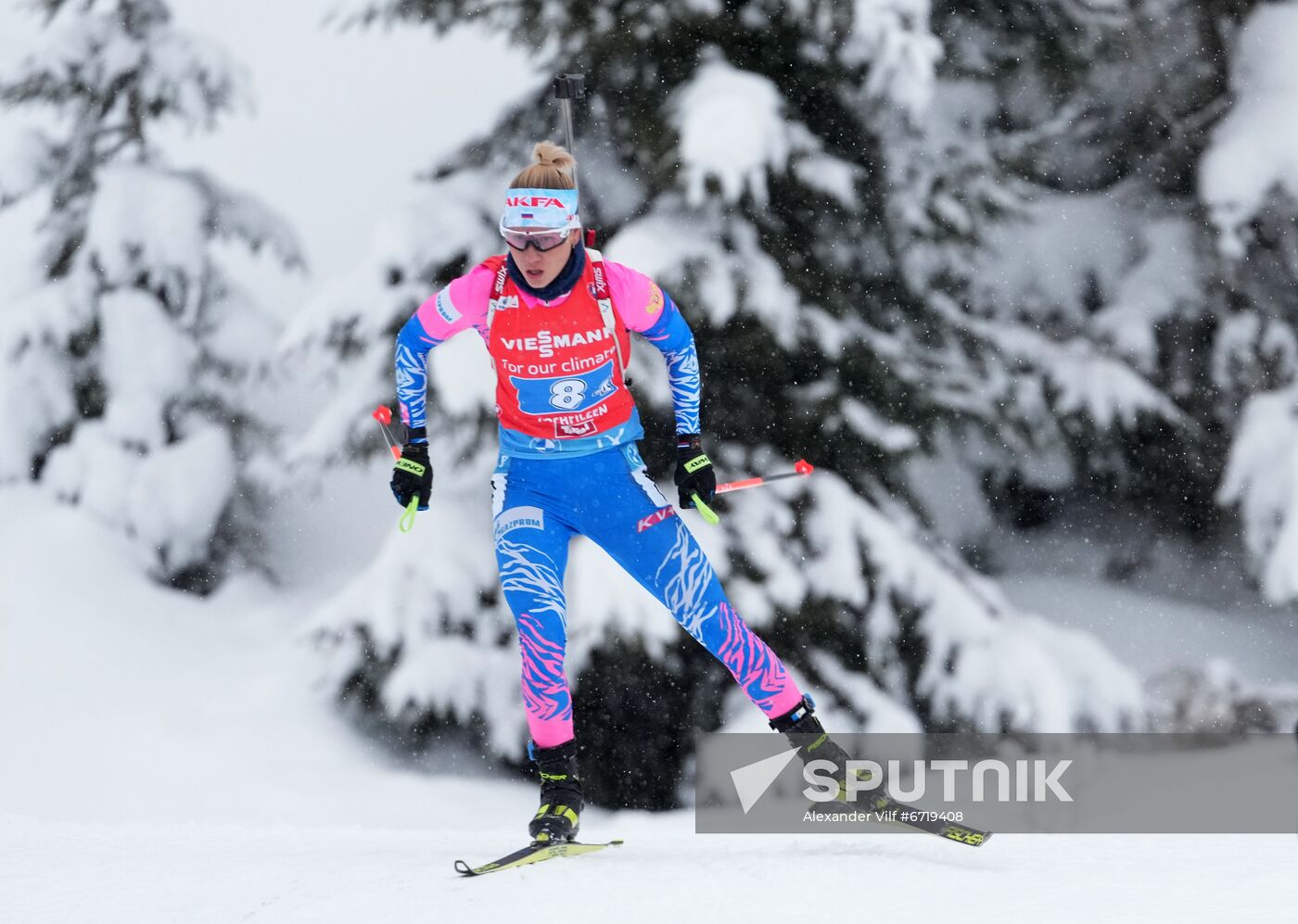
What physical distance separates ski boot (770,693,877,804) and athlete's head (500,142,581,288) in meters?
1.68

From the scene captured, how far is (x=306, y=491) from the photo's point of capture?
10.7 metres

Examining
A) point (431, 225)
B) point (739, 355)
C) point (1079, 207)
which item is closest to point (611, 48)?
point (431, 225)

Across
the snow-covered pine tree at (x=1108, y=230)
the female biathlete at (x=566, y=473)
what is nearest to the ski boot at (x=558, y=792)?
the female biathlete at (x=566, y=473)

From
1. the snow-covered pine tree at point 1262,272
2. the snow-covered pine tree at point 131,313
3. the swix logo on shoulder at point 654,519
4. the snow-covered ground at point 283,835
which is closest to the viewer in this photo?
the snow-covered ground at point 283,835

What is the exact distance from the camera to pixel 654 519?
437cm

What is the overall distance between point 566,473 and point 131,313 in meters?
6.59

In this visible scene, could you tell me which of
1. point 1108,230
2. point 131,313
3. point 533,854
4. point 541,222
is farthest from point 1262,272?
point 131,313

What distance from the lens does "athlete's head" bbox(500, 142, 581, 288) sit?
4.08 meters

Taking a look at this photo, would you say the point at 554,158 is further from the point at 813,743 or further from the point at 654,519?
the point at 813,743

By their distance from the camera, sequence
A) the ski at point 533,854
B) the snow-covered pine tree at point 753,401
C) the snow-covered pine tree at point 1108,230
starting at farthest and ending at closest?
1. the snow-covered pine tree at point 1108,230
2. the snow-covered pine tree at point 753,401
3. the ski at point 533,854

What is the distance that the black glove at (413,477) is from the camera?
14.3 ft

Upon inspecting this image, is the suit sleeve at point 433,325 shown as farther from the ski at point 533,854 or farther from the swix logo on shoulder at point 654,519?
the ski at point 533,854

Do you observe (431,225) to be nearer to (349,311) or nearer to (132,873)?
(349,311)

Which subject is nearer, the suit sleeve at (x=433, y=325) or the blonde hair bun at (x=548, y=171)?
the blonde hair bun at (x=548, y=171)
